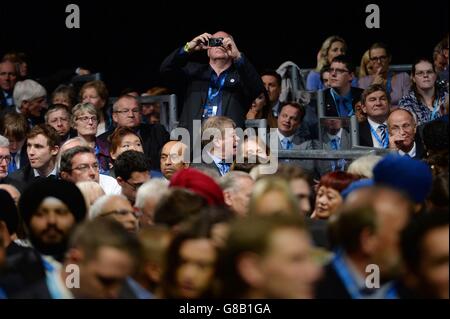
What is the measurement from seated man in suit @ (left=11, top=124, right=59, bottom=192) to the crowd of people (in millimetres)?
10

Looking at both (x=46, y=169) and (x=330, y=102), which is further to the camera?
(x=330, y=102)

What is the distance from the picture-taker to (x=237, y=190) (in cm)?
657

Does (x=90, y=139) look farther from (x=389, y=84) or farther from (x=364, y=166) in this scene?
(x=364, y=166)

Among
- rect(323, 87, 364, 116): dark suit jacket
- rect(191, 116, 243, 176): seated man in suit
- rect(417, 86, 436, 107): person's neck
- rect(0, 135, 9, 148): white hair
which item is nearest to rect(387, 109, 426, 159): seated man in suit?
rect(191, 116, 243, 176): seated man in suit

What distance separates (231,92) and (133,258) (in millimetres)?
3949

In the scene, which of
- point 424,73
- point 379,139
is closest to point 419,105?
point 424,73

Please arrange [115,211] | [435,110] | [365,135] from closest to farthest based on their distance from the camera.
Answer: [115,211] < [365,135] < [435,110]

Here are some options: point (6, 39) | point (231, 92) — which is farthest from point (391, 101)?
point (6, 39)

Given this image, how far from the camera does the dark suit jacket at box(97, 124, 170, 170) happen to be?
909 cm

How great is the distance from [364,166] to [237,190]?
69 cm

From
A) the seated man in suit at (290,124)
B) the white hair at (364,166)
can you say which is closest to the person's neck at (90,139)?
the seated man in suit at (290,124)

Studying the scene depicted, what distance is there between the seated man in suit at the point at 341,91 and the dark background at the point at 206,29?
32.9 inches

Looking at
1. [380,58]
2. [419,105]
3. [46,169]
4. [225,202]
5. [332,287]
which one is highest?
[380,58]

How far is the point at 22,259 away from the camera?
5.45 m
